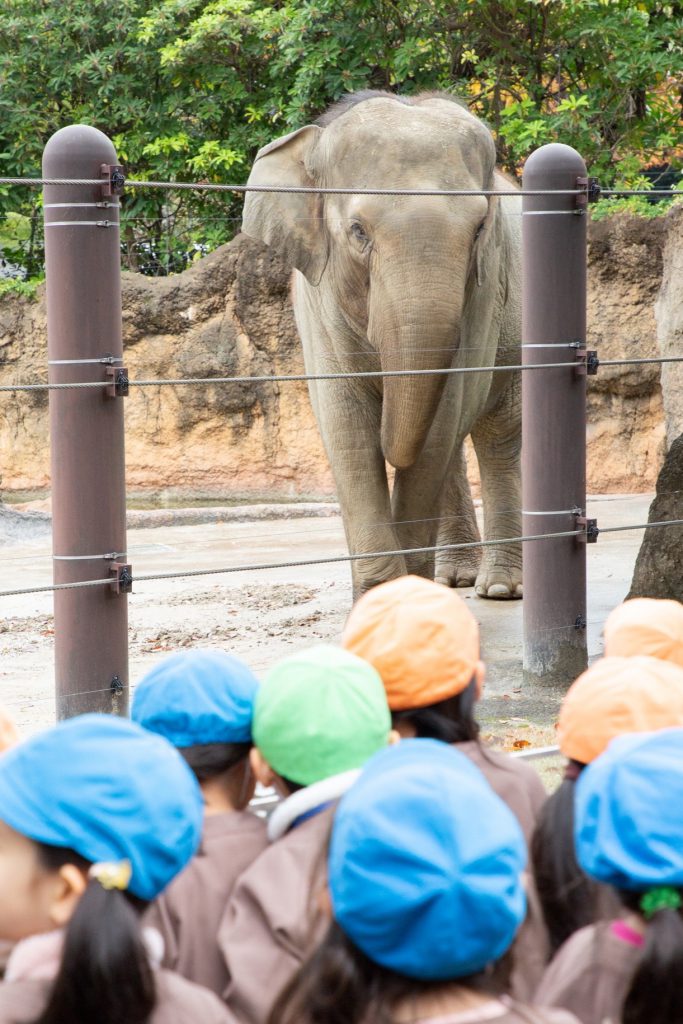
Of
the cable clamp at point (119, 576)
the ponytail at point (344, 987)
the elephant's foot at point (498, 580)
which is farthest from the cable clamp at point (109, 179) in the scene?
the elephant's foot at point (498, 580)

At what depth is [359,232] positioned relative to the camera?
4.82 m

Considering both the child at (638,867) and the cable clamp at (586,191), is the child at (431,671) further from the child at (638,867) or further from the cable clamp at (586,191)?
the cable clamp at (586,191)

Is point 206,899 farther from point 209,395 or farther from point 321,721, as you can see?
point 209,395

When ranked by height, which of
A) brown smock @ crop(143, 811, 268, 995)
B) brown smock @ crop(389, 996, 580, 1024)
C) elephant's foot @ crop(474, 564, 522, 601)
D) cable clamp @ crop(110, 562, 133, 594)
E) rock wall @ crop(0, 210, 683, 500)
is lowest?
elephant's foot @ crop(474, 564, 522, 601)

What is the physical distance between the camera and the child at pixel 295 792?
1.66 m

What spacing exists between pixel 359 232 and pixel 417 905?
375 centimetres

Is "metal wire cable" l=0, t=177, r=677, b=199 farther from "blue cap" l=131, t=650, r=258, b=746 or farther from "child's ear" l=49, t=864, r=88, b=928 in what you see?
"child's ear" l=49, t=864, r=88, b=928

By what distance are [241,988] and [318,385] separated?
3.77m

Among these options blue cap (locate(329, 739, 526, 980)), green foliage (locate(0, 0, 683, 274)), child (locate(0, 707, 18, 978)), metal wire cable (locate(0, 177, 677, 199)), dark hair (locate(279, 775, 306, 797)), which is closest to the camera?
blue cap (locate(329, 739, 526, 980))

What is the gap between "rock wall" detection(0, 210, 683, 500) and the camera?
4.77 meters

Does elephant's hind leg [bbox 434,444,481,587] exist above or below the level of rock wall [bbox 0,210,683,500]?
below

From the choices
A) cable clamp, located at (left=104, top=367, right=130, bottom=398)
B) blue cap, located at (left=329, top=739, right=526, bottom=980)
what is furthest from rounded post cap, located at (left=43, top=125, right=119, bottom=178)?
blue cap, located at (left=329, top=739, right=526, bottom=980)

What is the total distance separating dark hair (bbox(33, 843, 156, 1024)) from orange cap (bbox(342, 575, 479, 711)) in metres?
0.85

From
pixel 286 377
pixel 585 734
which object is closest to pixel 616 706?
pixel 585 734
